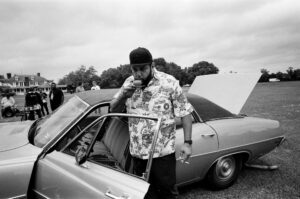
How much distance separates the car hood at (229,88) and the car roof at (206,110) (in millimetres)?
668

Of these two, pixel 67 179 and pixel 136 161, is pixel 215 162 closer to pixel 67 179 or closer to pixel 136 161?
pixel 136 161

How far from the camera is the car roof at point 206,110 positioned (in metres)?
3.11

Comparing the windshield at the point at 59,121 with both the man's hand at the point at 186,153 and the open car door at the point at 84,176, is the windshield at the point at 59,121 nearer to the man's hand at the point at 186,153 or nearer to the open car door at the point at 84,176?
the open car door at the point at 84,176

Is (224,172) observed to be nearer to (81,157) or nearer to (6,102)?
(81,157)

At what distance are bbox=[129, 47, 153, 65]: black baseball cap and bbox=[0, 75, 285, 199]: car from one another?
0.46m

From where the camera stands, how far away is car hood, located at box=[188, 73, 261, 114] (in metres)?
3.91

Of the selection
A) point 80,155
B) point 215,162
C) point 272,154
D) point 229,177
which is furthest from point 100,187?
point 272,154

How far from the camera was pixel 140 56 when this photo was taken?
189 cm

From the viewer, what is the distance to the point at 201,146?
2783 mm

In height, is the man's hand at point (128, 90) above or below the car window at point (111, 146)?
above

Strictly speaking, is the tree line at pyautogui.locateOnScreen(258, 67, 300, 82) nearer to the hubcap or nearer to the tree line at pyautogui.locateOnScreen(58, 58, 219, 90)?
the tree line at pyautogui.locateOnScreen(58, 58, 219, 90)

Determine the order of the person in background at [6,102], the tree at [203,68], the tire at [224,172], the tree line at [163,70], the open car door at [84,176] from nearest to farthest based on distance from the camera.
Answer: the open car door at [84,176]
the tire at [224,172]
the person in background at [6,102]
the tree line at [163,70]
the tree at [203,68]

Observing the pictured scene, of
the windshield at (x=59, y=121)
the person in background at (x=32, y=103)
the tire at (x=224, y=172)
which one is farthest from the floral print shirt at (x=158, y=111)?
the person in background at (x=32, y=103)

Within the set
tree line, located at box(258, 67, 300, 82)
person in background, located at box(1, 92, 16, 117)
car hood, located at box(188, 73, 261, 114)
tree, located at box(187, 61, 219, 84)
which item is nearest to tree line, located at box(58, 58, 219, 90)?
tree, located at box(187, 61, 219, 84)
